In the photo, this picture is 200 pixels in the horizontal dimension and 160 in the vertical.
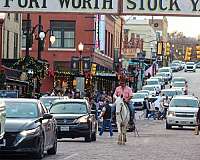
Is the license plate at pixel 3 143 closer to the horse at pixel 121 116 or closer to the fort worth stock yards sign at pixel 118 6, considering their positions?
the fort worth stock yards sign at pixel 118 6

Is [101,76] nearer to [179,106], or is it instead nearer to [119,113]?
[179,106]

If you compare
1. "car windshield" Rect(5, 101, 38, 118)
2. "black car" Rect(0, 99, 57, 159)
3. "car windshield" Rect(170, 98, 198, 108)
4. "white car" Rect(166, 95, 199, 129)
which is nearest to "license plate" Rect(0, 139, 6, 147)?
"black car" Rect(0, 99, 57, 159)

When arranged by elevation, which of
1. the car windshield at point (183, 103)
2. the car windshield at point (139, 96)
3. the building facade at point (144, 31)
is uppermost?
the building facade at point (144, 31)

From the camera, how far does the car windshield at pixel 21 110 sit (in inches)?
771

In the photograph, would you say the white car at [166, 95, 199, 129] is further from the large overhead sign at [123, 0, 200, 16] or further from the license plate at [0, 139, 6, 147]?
the license plate at [0, 139, 6, 147]

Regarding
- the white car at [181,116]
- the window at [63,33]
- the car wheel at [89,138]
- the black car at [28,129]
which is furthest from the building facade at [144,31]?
the black car at [28,129]

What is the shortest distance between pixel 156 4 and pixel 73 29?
6202 centimetres

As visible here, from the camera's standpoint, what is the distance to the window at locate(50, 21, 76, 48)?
81500mm

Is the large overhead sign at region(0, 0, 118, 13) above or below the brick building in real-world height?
below

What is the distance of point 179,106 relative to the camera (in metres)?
41.8

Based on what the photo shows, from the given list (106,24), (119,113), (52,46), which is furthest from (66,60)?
(119,113)

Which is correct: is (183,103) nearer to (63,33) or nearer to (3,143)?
(3,143)

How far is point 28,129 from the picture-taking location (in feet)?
60.2

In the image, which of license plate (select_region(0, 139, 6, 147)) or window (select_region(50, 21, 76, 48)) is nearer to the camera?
license plate (select_region(0, 139, 6, 147))
